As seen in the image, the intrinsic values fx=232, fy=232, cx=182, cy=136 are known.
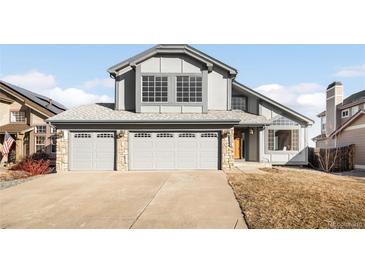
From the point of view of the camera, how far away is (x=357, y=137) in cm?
1722

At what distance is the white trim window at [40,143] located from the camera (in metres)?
18.4

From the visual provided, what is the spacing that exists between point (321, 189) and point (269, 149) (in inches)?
316

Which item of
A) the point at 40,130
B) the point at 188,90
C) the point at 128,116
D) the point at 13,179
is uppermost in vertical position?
the point at 188,90

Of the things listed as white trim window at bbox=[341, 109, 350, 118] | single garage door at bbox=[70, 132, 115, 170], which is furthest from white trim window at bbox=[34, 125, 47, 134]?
white trim window at bbox=[341, 109, 350, 118]

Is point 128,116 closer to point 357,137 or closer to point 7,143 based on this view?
point 7,143

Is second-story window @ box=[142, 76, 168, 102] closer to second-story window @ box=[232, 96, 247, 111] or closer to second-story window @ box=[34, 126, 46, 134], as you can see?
second-story window @ box=[232, 96, 247, 111]

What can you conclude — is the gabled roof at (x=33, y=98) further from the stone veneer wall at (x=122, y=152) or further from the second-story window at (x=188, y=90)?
the second-story window at (x=188, y=90)

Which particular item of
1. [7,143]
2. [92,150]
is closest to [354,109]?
[92,150]

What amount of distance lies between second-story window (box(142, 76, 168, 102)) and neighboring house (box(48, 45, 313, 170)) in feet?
0.20

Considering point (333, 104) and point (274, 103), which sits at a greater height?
point (333, 104)

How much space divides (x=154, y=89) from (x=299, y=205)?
1063cm

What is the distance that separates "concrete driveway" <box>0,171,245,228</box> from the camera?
17.8 ft

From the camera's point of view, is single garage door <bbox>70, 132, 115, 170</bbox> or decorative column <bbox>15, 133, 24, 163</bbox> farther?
decorative column <bbox>15, 133, 24, 163</bbox>

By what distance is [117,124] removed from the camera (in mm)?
13047
